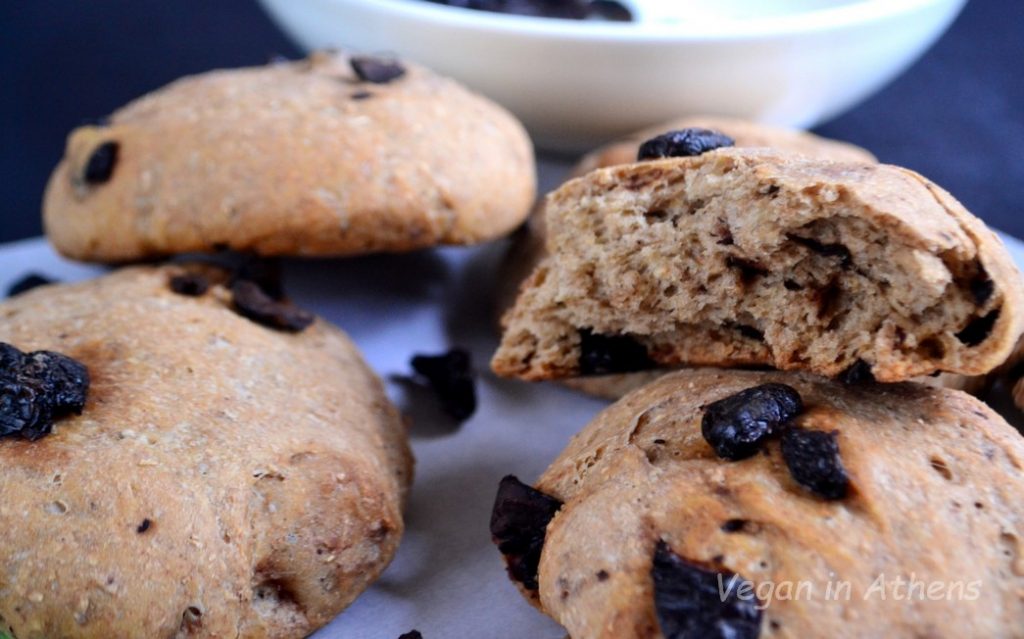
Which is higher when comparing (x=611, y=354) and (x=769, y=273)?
(x=769, y=273)

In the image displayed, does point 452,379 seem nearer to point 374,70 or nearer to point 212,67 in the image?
point 374,70

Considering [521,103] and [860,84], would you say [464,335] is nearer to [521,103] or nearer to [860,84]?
[521,103]

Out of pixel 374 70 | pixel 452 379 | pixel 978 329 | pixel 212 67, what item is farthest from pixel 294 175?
pixel 212 67

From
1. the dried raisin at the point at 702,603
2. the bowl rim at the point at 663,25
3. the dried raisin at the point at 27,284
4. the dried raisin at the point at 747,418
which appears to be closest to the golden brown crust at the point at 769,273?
the dried raisin at the point at 747,418

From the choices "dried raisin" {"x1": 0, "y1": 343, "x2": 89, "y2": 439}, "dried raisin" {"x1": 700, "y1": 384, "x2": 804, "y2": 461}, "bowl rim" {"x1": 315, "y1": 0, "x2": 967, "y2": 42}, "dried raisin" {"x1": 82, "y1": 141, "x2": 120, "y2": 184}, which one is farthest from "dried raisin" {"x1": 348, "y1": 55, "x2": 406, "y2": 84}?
"dried raisin" {"x1": 700, "y1": 384, "x2": 804, "y2": 461}

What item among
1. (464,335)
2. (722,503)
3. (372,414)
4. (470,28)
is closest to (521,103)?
(470,28)
